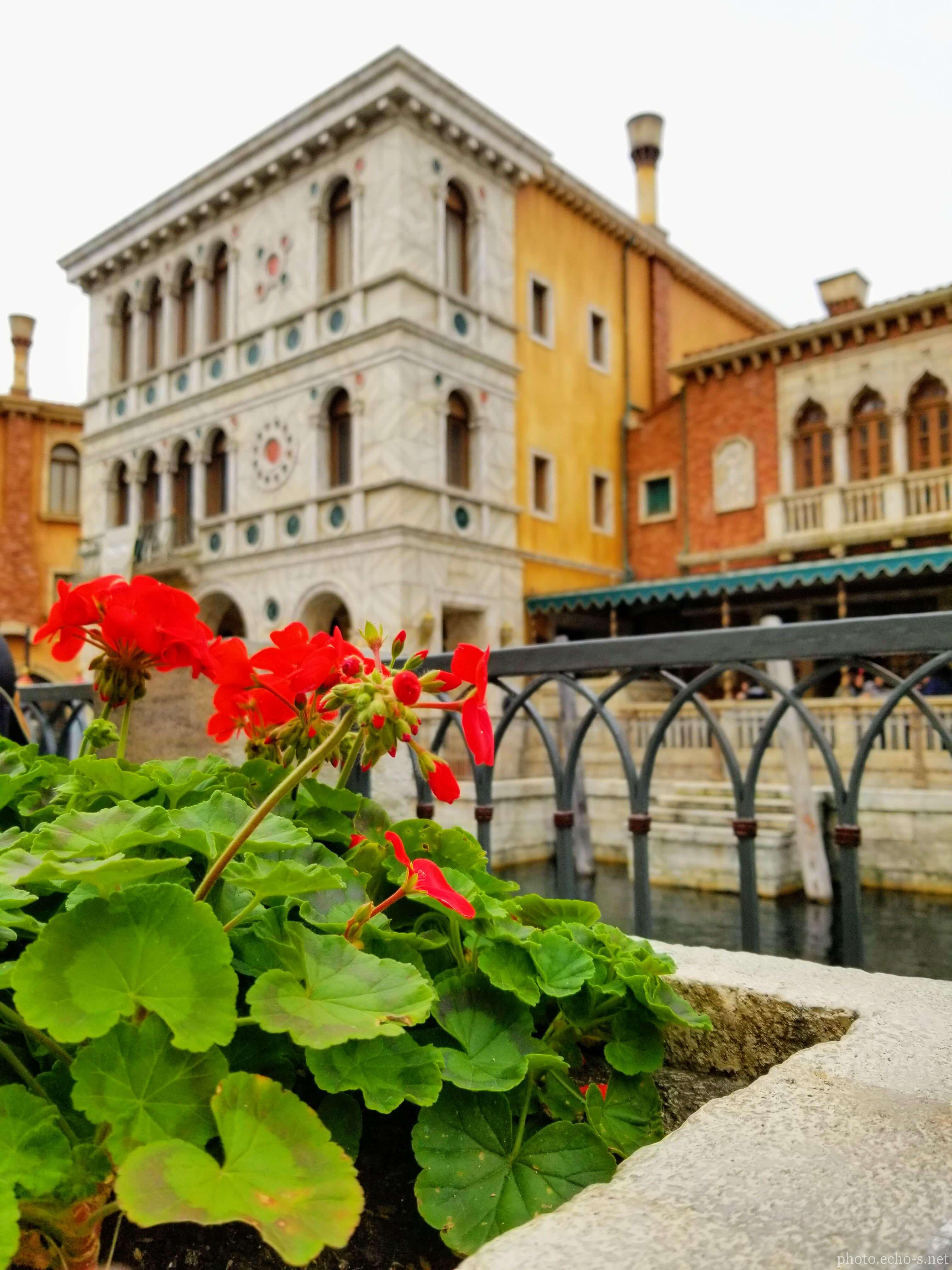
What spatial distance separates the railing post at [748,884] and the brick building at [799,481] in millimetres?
13501

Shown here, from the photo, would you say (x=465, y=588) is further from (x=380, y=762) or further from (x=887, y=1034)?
(x=887, y=1034)

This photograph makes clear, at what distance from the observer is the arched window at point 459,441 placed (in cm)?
1711

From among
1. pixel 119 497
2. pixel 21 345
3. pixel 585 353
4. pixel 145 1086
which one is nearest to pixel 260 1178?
pixel 145 1086

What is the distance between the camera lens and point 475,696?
41.3 inches

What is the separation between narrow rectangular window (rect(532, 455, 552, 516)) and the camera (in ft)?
61.0

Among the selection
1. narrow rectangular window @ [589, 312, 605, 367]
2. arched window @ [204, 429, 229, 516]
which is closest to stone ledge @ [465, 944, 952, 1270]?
arched window @ [204, 429, 229, 516]

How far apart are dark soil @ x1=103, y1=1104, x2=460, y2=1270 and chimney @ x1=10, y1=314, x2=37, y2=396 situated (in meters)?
31.2

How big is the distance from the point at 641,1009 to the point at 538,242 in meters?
19.1

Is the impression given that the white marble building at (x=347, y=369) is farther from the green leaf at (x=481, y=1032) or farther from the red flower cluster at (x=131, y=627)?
the green leaf at (x=481, y=1032)

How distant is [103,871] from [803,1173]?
0.62 m

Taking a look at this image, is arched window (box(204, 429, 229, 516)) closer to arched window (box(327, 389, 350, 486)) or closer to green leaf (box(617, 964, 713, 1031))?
arched window (box(327, 389, 350, 486))

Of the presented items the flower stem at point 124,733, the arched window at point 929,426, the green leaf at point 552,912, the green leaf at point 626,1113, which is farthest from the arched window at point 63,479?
the green leaf at point 626,1113

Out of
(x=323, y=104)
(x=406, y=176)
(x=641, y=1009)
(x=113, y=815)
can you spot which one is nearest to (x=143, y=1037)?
(x=113, y=815)

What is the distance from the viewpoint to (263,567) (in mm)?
17422
